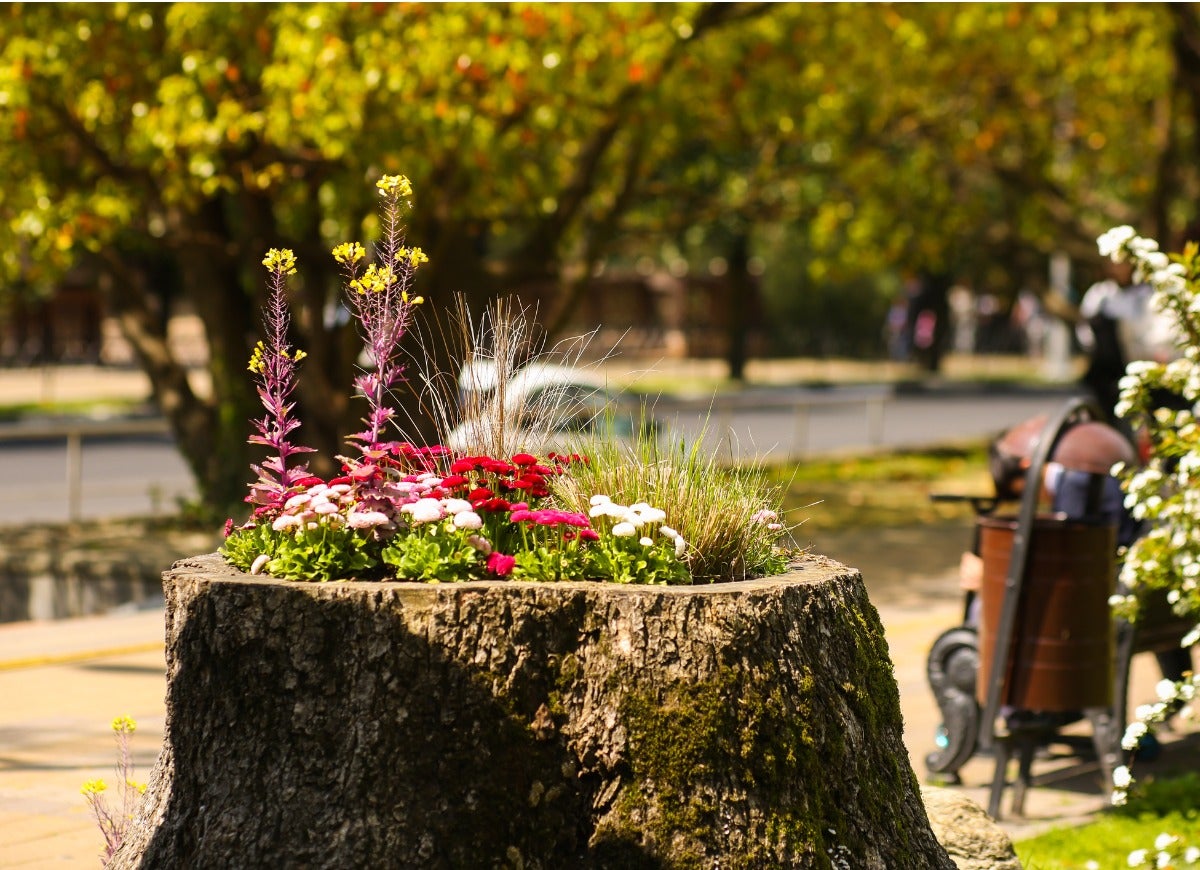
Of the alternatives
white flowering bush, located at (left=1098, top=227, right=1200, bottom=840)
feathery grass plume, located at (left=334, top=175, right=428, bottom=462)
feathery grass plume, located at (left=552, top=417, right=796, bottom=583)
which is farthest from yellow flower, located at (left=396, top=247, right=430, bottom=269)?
white flowering bush, located at (left=1098, top=227, right=1200, bottom=840)

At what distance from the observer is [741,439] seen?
10.0m

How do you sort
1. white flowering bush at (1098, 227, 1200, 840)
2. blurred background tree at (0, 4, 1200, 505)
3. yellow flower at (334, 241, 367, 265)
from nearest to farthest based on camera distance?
yellow flower at (334, 241, 367, 265), white flowering bush at (1098, 227, 1200, 840), blurred background tree at (0, 4, 1200, 505)

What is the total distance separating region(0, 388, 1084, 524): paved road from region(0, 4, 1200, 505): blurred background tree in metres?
1.83

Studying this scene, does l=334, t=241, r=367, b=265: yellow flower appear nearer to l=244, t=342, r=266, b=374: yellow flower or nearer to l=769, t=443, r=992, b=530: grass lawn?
l=244, t=342, r=266, b=374: yellow flower

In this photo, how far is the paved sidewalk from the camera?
563cm

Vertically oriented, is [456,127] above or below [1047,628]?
above

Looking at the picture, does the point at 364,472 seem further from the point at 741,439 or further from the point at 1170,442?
the point at 741,439

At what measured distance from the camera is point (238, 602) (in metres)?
3.67

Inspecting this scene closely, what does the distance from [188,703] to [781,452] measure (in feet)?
58.1

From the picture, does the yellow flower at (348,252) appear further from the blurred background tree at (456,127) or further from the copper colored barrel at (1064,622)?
the blurred background tree at (456,127)

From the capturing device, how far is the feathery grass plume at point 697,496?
13.4 ft

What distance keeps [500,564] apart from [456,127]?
24.5 ft

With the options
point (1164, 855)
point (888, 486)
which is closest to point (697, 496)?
point (1164, 855)

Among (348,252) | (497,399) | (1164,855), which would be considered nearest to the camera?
(348,252)
